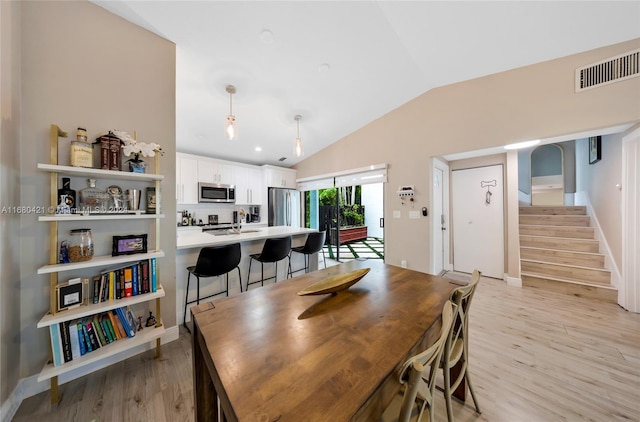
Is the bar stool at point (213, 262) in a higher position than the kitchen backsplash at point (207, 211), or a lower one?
lower

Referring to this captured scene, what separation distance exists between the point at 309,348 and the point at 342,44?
281 centimetres

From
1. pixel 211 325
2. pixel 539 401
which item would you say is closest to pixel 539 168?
pixel 539 401

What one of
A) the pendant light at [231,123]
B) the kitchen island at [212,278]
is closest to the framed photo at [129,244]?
the kitchen island at [212,278]

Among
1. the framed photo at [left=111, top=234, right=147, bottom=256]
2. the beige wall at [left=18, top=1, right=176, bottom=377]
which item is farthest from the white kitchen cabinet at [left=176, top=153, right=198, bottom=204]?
the framed photo at [left=111, top=234, right=147, bottom=256]

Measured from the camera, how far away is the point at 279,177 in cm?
540

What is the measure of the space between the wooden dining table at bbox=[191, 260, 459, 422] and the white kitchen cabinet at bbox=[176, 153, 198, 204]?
3546 mm

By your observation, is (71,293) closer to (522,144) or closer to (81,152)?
(81,152)

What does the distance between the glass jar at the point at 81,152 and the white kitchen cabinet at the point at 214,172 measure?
8.93 feet

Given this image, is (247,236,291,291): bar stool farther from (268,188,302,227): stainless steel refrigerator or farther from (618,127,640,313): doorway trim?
(618,127,640,313): doorway trim

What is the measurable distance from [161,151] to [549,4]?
3.83m

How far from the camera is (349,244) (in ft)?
23.4

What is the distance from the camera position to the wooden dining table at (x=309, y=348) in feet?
1.98

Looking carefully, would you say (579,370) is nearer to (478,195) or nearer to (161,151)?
(478,195)

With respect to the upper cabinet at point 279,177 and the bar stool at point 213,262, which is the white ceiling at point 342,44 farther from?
the bar stool at point 213,262
